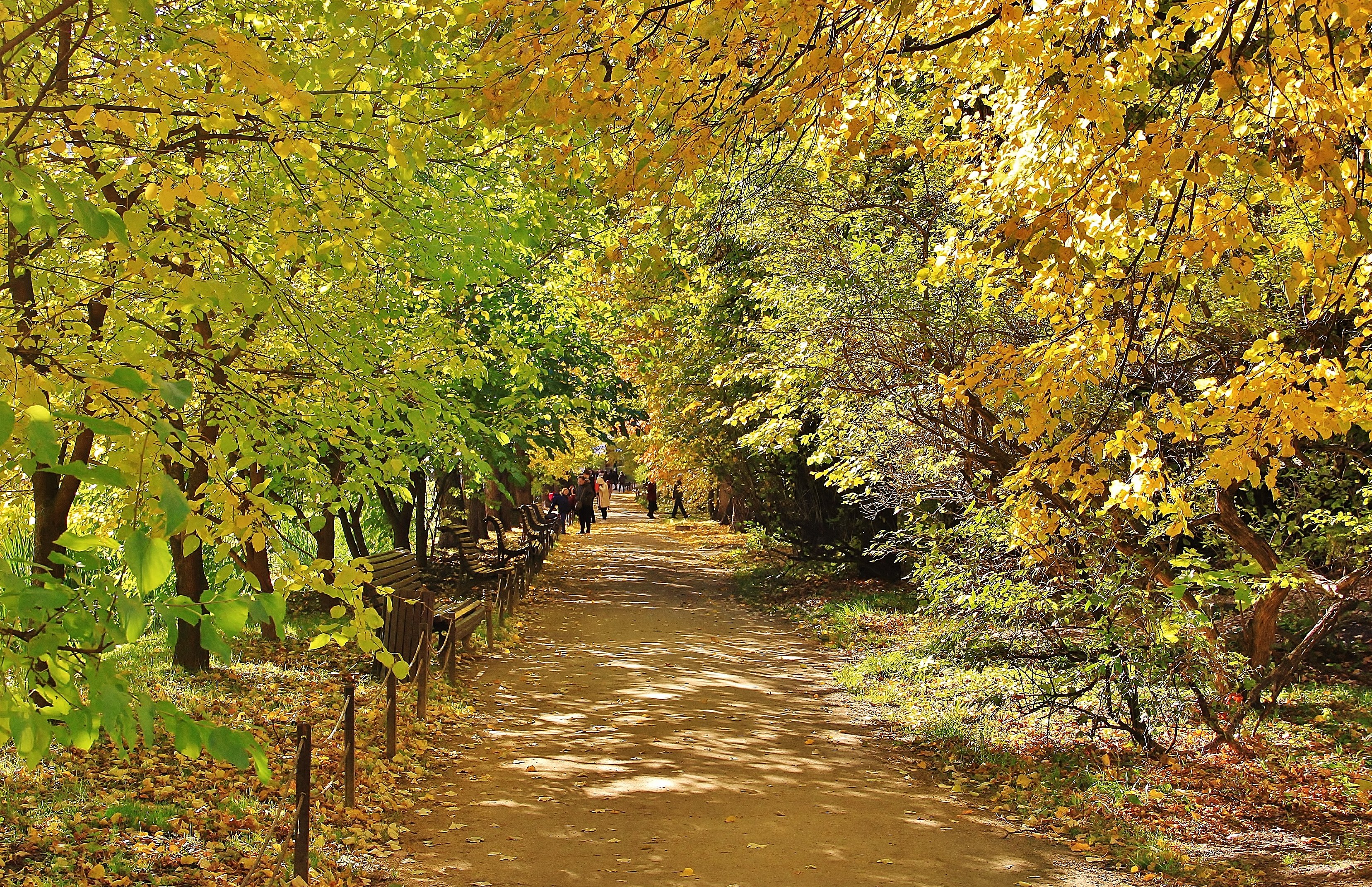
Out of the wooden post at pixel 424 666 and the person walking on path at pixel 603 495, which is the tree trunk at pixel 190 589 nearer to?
the wooden post at pixel 424 666

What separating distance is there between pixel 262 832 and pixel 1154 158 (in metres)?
5.42

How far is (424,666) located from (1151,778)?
566 centimetres

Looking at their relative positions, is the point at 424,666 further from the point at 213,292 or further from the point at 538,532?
the point at 538,532

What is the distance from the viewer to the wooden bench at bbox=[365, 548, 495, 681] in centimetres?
938

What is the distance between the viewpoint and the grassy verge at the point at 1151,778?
5.91m

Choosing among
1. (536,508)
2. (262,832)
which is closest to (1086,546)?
(262,832)

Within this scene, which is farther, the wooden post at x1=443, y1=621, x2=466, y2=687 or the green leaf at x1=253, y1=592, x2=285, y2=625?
the wooden post at x1=443, y1=621, x2=466, y2=687

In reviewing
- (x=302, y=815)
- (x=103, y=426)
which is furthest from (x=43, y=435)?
(x=302, y=815)

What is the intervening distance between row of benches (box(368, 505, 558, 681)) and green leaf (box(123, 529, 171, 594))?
5.72ft

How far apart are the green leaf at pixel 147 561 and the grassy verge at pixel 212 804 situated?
1.82 meters

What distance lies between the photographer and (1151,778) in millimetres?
7168

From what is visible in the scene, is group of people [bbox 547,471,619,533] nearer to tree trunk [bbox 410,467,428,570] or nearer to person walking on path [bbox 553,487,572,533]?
person walking on path [bbox 553,487,572,533]

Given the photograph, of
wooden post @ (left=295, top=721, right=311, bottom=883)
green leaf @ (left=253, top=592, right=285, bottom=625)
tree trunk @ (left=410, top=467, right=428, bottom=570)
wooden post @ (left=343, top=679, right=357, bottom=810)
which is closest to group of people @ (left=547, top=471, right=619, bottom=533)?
tree trunk @ (left=410, top=467, right=428, bottom=570)

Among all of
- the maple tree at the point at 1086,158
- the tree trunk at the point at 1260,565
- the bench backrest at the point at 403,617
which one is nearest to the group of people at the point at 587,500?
the bench backrest at the point at 403,617
